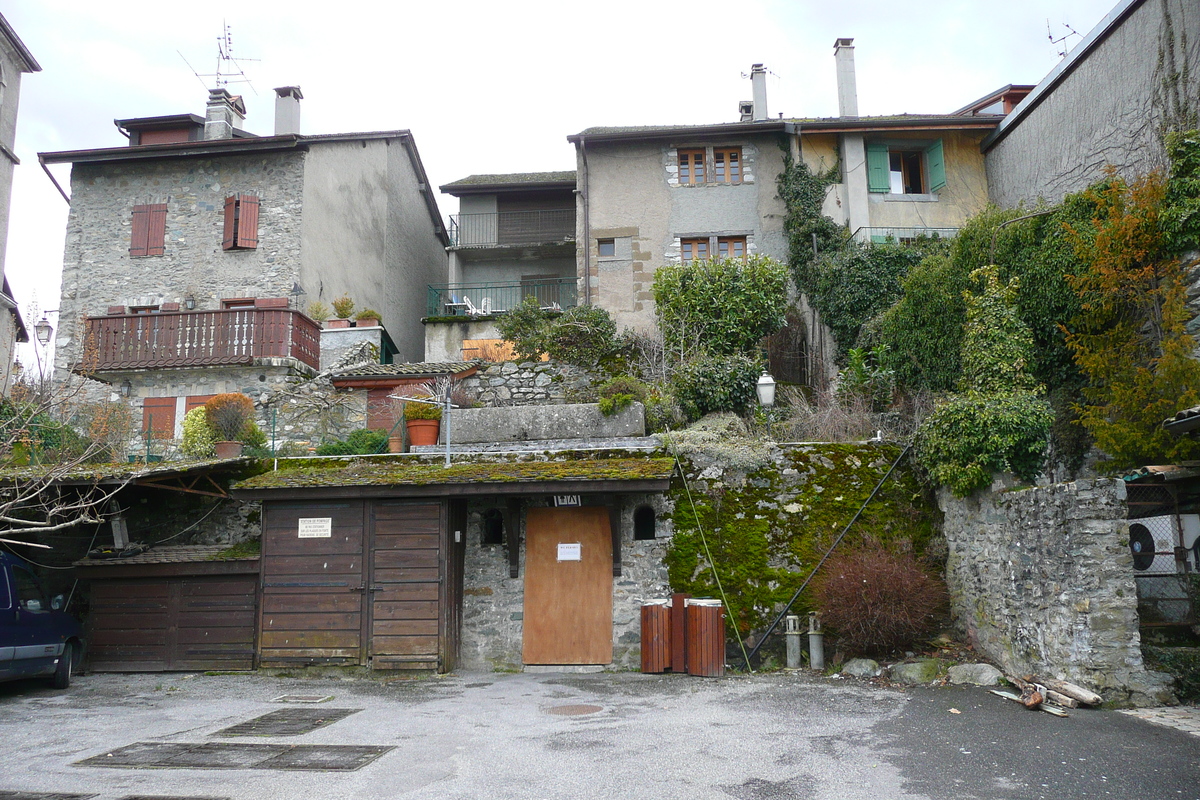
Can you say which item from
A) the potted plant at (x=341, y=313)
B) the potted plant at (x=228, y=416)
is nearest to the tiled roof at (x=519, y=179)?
the potted plant at (x=341, y=313)

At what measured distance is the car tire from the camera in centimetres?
998

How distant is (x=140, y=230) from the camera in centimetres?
2027

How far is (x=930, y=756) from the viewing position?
6.39 metres

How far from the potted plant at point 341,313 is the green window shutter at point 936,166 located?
1412 cm

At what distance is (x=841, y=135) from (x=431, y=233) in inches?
563

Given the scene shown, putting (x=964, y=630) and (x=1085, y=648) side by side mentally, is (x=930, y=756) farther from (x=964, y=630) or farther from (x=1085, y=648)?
(x=964, y=630)

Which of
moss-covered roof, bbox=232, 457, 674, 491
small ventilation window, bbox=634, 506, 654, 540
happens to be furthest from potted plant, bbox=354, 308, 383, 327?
small ventilation window, bbox=634, 506, 654, 540

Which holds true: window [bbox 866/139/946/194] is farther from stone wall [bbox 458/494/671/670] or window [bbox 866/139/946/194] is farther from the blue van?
the blue van

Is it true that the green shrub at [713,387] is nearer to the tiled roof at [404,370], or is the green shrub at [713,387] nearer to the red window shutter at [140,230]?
the tiled roof at [404,370]

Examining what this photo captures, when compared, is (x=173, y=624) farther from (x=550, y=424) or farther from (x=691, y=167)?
(x=691, y=167)

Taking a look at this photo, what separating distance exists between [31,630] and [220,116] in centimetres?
1668

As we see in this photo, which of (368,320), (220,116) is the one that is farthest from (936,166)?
(220,116)

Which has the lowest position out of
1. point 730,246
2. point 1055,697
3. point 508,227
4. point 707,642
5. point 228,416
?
point 1055,697

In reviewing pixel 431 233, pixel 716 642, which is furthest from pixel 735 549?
pixel 431 233
